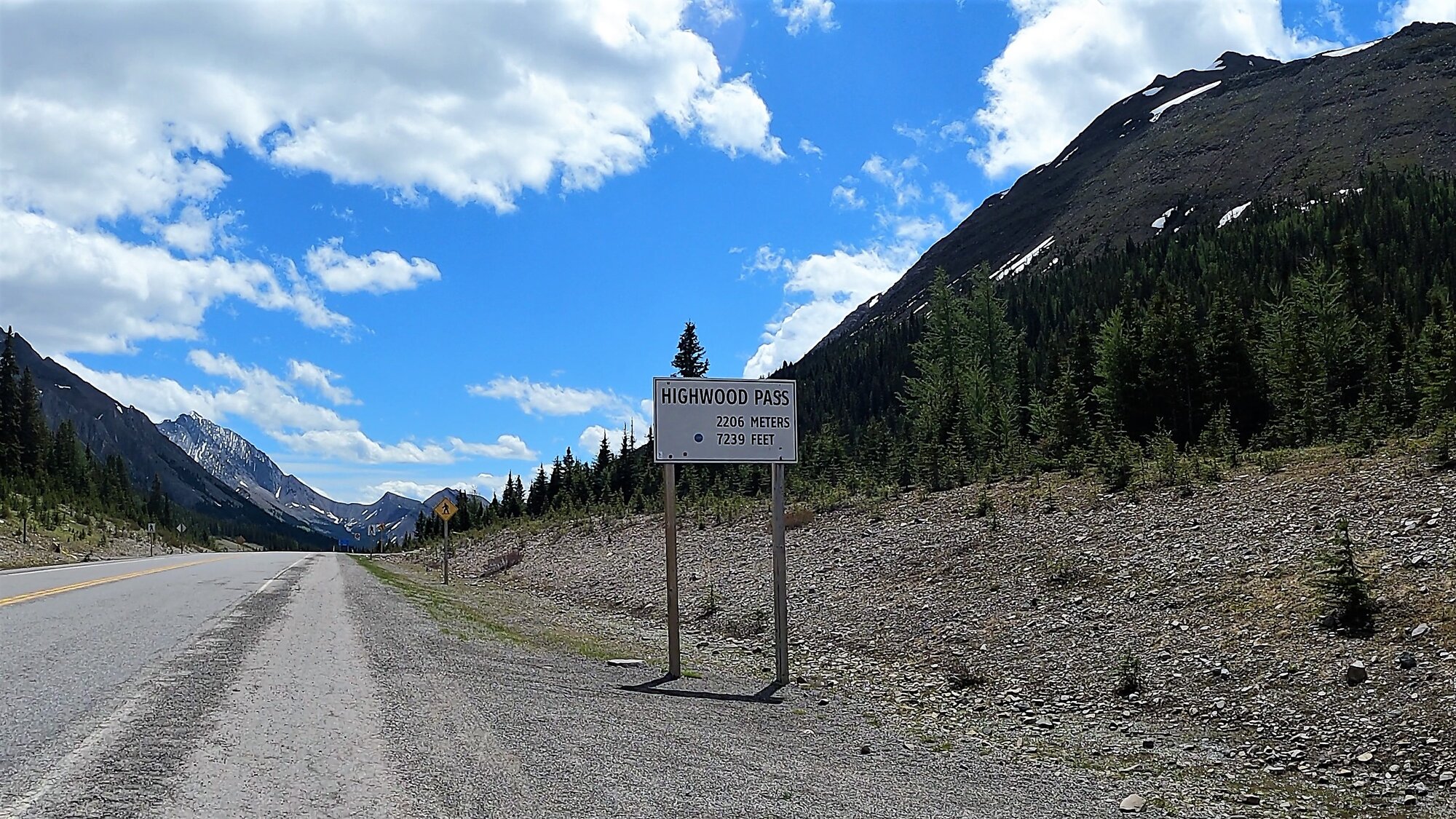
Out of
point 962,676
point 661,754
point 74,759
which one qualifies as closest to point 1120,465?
point 962,676

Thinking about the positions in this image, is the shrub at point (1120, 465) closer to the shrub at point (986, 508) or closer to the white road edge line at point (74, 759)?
the shrub at point (986, 508)

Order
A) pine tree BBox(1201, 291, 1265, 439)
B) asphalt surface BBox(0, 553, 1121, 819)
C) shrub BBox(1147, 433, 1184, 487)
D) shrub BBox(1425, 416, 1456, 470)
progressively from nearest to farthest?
asphalt surface BBox(0, 553, 1121, 819)
shrub BBox(1425, 416, 1456, 470)
shrub BBox(1147, 433, 1184, 487)
pine tree BBox(1201, 291, 1265, 439)

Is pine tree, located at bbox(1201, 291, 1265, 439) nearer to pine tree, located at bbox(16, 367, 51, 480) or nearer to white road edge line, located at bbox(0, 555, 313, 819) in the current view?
white road edge line, located at bbox(0, 555, 313, 819)

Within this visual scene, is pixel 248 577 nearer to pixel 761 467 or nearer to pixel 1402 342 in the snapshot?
pixel 761 467

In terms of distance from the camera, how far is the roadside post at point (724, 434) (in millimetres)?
11031

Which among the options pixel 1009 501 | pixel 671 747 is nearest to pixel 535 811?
pixel 671 747

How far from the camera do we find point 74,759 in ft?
18.2

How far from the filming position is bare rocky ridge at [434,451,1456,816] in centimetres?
680

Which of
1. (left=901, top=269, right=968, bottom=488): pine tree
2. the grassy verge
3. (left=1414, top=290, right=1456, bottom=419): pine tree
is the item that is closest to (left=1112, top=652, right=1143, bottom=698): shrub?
the grassy verge

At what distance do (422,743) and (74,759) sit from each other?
2.14 metres

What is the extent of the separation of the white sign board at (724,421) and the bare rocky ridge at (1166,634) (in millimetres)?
3071

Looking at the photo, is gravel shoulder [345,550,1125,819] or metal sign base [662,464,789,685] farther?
metal sign base [662,464,789,685]

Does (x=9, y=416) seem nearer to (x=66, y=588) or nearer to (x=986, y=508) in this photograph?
(x=66, y=588)

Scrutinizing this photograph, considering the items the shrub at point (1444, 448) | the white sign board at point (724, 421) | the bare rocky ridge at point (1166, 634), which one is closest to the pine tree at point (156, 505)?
the bare rocky ridge at point (1166, 634)
